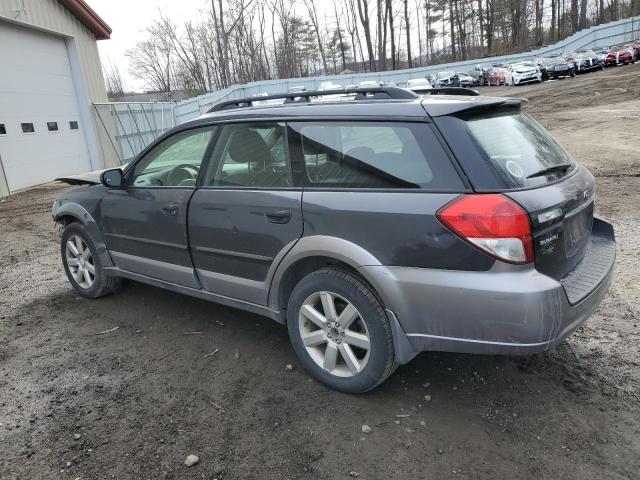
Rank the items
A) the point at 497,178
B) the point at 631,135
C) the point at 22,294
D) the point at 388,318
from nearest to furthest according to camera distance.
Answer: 1. the point at 497,178
2. the point at 388,318
3. the point at 22,294
4. the point at 631,135

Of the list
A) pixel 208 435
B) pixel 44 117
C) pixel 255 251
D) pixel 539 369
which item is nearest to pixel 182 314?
pixel 255 251

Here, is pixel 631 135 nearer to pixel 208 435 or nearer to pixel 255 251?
pixel 255 251

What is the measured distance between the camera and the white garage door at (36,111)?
11.9 metres

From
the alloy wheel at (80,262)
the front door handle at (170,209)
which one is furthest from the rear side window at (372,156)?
the alloy wheel at (80,262)

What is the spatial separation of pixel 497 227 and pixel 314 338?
1.31 m

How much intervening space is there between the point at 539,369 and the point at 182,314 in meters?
2.84

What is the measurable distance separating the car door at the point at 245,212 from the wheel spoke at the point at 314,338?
402 millimetres

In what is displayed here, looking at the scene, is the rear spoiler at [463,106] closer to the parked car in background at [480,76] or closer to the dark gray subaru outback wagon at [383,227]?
the dark gray subaru outback wagon at [383,227]

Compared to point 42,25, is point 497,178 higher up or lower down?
lower down

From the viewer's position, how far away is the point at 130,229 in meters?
4.21

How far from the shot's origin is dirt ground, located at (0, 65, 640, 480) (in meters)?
2.56

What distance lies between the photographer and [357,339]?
2.97 m

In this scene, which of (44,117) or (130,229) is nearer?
(130,229)

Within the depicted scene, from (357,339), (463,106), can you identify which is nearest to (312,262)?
(357,339)
